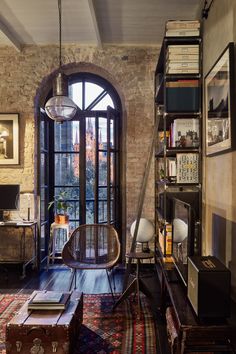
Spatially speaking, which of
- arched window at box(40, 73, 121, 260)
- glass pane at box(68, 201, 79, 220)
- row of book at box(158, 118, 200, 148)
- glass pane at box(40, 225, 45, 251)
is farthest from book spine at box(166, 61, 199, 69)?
glass pane at box(40, 225, 45, 251)

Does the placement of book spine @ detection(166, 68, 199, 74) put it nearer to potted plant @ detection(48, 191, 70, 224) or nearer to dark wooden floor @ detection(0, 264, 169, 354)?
dark wooden floor @ detection(0, 264, 169, 354)

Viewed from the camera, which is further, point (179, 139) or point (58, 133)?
point (58, 133)

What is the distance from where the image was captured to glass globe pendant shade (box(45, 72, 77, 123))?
3.64m

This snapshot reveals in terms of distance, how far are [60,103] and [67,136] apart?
5.70ft

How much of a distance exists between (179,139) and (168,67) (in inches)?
28.8

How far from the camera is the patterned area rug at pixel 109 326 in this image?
2707 mm

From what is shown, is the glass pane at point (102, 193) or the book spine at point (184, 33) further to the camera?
the glass pane at point (102, 193)

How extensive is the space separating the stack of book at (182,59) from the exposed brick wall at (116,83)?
1497 mm

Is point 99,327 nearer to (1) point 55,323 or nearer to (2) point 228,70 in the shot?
(1) point 55,323

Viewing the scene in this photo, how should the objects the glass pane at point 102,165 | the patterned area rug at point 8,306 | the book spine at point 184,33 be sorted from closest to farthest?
the patterned area rug at point 8,306 → the book spine at point 184,33 → the glass pane at point 102,165

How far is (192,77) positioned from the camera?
3.49 metres

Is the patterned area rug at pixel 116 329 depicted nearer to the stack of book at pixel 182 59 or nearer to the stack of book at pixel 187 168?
the stack of book at pixel 187 168

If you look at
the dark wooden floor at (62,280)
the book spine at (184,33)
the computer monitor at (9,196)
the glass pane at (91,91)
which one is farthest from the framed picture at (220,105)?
the computer monitor at (9,196)

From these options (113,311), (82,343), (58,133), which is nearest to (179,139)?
(113,311)
